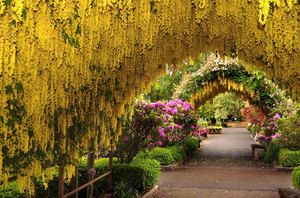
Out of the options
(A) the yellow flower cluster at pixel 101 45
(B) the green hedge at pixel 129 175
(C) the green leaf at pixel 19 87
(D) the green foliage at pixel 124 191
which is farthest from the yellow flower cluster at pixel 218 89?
(C) the green leaf at pixel 19 87

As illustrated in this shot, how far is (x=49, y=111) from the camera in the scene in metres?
2.73

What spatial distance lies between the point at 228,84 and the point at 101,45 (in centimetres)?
885

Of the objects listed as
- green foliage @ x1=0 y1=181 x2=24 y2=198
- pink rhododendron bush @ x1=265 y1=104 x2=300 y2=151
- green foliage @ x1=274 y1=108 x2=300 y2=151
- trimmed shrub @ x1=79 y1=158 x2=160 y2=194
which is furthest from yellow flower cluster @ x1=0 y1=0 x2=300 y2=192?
green foliage @ x1=274 y1=108 x2=300 y2=151

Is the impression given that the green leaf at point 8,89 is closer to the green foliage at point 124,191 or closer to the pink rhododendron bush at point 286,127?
the green foliage at point 124,191

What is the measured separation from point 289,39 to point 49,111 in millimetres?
2620

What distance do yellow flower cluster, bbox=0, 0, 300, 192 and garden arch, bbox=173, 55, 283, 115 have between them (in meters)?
7.15

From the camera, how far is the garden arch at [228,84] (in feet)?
34.1

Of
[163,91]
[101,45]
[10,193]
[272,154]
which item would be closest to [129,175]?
[10,193]

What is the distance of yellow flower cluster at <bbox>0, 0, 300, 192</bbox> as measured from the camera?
8.20 feet

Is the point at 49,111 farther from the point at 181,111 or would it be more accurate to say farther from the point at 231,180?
the point at 181,111

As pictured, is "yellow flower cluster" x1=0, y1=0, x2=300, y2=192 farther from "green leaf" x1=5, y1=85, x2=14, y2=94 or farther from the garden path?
the garden path

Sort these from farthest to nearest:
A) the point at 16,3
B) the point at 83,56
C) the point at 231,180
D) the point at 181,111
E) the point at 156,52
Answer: the point at 181,111 → the point at 231,180 → the point at 156,52 → the point at 83,56 → the point at 16,3

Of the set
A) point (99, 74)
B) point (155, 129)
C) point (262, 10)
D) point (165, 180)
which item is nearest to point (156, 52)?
point (99, 74)

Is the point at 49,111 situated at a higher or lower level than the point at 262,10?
lower
